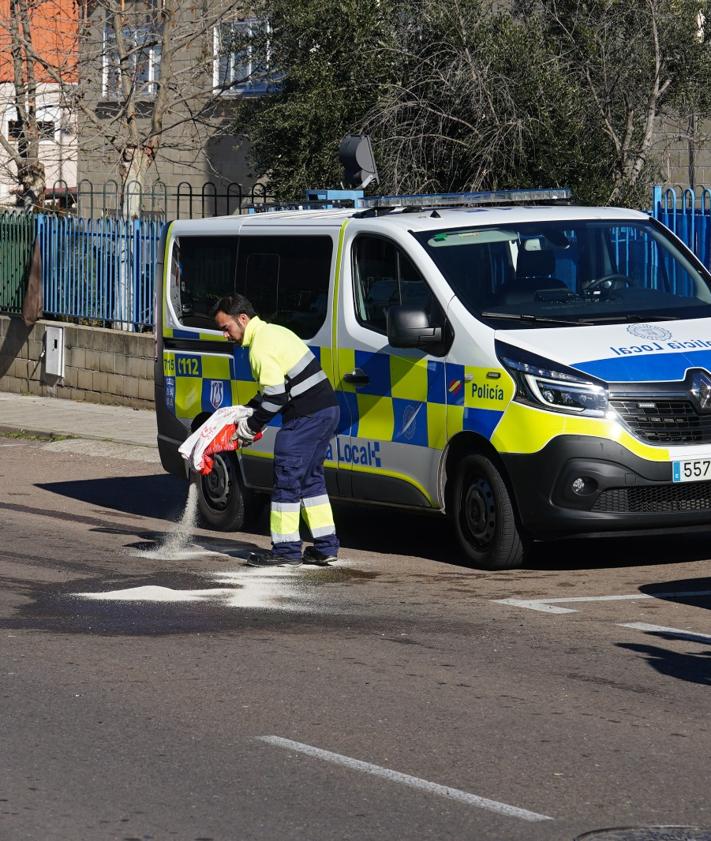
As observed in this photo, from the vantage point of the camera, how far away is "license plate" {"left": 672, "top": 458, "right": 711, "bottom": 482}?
29.8 feet

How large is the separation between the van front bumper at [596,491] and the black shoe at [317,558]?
1331 millimetres

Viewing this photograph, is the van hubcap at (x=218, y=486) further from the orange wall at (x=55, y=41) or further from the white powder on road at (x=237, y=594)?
the orange wall at (x=55, y=41)

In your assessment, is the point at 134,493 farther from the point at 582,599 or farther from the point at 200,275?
the point at 582,599

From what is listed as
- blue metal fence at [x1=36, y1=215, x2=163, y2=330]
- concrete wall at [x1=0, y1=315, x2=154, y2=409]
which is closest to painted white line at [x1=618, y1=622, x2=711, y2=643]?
concrete wall at [x1=0, y1=315, x2=154, y2=409]

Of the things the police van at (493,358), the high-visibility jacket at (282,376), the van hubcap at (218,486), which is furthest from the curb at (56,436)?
the high-visibility jacket at (282,376)

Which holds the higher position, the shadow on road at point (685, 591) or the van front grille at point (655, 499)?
the van front grille at point (655, 499)

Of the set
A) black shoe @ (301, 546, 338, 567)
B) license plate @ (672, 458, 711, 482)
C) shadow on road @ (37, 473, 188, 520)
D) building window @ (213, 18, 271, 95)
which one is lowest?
black shoe @ (301, 546, 338, 567)

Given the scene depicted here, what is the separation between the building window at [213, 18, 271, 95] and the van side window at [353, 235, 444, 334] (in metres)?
12.3

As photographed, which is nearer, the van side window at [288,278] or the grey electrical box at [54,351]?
the van side window at [288,278]

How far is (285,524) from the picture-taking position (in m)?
9.91

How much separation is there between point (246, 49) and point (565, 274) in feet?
46.3

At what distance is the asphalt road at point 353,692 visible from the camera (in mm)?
5230

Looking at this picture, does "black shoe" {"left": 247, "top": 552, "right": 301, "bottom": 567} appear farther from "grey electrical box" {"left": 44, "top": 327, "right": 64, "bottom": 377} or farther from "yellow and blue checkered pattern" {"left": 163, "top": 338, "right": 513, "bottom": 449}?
"grey electrical box" {"left": 44, "top": 327, "right": 64, "bottom": 377}

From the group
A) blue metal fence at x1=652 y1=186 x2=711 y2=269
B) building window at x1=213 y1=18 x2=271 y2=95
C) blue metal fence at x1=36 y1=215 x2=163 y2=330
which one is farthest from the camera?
building window at x1=213 y1=18 x2=271 y2=95
